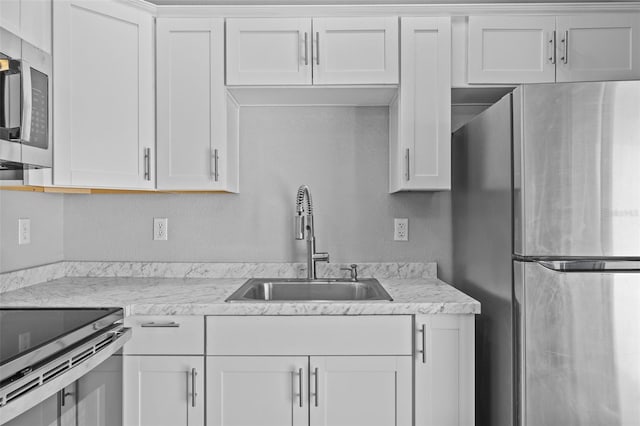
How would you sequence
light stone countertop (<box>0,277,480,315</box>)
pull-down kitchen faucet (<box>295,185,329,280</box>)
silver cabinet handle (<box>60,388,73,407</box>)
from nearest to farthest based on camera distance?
silver cabinet handle (<box>60,388,73,407</box>) < light stone countertop (<box>0,277,480,315</box>) < pull-down kitchen faucet (<box>295,185,329,280</box>)

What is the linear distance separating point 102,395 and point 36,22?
1399mm

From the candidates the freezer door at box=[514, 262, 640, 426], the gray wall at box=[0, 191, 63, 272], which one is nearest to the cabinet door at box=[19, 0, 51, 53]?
the gray wall at box=[0, 191, 63, 272]

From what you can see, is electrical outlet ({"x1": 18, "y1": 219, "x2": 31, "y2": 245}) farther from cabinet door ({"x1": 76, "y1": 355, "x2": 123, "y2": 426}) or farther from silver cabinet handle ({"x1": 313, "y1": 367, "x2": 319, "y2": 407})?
silver cabinet handle ({"x1": 313, "y1": 367, "x2": 319, "y2": 407})

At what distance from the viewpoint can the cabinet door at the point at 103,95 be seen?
1899 mm

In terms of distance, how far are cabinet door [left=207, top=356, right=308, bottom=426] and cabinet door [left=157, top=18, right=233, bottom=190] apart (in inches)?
33.6

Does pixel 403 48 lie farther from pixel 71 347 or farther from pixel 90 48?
pixel 71 347

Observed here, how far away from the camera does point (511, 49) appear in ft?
7.06

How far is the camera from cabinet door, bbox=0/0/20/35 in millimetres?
1418

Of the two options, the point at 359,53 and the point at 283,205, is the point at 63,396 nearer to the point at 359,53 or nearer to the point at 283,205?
the point at 283,205

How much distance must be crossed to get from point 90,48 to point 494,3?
6.01 ft

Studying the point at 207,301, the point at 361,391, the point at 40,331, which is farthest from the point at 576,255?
the point at 40,331

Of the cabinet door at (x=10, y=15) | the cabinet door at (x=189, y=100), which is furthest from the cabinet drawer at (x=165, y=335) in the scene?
the cabinet door at (x=10, y=15)

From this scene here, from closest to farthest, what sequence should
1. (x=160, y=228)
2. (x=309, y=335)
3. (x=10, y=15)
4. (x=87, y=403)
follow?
(x=87, y=403)
(x=10, y=15)
(x=309, y=335)
(x=160, y=228)

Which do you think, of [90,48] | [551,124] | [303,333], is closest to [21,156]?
[90,48]
